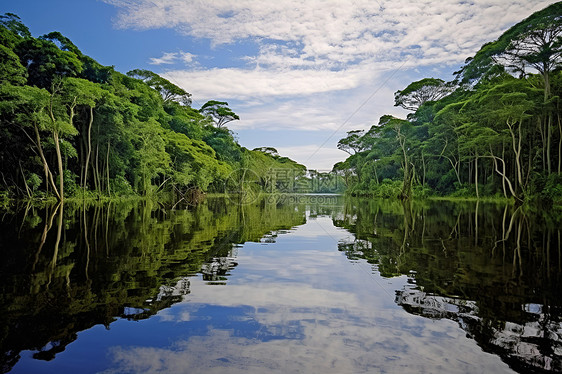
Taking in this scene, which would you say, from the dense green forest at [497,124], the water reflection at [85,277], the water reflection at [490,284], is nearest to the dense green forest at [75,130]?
the water reflection at [85,277]

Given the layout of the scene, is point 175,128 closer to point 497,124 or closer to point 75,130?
point 75,130

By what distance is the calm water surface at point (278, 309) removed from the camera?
2732 mm

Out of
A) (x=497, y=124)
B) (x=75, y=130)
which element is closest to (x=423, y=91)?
(x=497, y=124)

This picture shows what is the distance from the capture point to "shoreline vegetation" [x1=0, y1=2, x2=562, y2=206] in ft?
70.1

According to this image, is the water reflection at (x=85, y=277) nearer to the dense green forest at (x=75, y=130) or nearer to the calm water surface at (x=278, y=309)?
the calm water surface at (x=278, y=309)

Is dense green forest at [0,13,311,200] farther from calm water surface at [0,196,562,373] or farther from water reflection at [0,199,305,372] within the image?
calm water surface at [0,196,562,373]

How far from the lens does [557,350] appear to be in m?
2.82

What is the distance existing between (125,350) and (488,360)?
285 cm

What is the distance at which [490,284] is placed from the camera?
4715 mm

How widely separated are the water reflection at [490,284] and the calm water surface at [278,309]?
0.02m

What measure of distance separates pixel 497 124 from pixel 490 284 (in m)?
24.7

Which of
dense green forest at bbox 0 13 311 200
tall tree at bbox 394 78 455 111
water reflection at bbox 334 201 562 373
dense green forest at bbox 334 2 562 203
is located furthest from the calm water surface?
tall tree at bbox 394 78 455 111

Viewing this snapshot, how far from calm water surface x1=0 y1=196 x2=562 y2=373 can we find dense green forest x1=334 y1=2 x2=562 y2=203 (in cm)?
1923

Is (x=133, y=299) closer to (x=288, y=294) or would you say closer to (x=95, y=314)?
(x=95, y=314)
